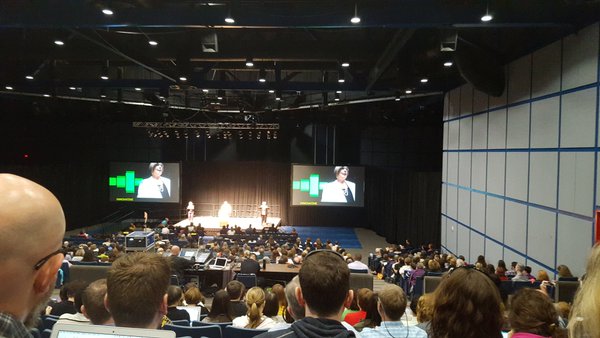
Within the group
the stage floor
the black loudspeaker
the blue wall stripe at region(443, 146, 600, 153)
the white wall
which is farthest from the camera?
the stage floor

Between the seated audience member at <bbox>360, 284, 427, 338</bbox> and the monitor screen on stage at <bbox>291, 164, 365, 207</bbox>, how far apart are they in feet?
66.0

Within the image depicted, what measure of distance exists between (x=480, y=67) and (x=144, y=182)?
18.9m

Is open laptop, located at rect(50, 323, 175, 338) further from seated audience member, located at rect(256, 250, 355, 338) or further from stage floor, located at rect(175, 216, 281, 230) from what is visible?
stage floor, located at rect(175, 216, 281, 230)

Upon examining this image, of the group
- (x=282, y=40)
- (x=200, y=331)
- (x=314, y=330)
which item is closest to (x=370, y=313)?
(x=200, y=331)

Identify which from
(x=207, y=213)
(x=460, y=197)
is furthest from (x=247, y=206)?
(x=460, y=197)

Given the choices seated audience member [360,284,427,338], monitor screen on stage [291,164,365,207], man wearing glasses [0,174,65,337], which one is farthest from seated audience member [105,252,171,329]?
monitor screen on stage [291,164,365,207]

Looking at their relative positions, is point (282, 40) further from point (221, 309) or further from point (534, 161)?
point (221, 309)

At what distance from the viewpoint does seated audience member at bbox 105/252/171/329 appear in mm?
1905

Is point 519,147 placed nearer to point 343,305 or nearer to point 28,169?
point 343,305

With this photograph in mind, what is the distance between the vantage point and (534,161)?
946 centimetres

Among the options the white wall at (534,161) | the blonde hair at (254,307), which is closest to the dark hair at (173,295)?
the blonde hair at (254,307)

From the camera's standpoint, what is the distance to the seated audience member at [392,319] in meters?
2.46

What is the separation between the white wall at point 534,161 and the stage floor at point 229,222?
11.2 m

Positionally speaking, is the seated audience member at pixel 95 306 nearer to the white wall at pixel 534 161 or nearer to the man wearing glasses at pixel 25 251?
the man wearing glasses at pixel 25 251
